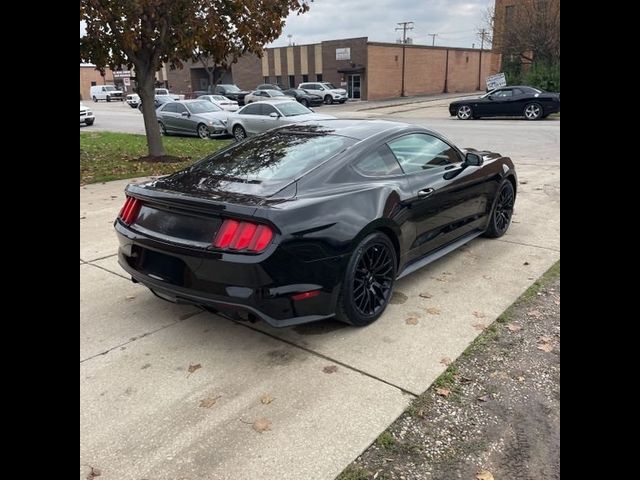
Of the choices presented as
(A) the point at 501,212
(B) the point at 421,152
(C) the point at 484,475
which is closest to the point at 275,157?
(B) the point at 421,152

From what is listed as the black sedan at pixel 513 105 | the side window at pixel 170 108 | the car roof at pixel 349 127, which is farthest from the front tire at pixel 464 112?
the car roof at pixel 349 127

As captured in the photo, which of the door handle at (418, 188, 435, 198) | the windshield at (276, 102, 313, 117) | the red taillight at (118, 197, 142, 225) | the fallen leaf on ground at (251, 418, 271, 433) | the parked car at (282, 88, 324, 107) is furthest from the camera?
the parked car at (282, 88, 324, 107)

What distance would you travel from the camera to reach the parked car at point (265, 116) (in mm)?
16922

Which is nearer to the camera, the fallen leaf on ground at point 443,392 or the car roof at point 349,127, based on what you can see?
the fallen leaf on ground at point 443,392

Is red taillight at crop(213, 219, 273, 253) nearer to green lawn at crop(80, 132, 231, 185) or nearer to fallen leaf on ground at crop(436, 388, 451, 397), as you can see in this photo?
fallen leaf on ground at crop(436, 388, 451, 397)

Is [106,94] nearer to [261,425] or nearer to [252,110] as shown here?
[252,110]

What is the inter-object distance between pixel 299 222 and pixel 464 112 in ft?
76.8

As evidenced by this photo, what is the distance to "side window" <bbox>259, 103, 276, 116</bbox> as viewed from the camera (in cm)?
1723

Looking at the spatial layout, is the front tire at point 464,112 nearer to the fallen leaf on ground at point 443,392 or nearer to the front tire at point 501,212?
the front tire at point 501,212

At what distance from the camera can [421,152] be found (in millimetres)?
4828

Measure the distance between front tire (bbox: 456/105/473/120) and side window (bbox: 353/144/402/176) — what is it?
21935 millimetres

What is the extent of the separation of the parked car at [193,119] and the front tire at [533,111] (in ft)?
43.0

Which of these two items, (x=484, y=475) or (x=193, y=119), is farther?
(x=193, y=119)

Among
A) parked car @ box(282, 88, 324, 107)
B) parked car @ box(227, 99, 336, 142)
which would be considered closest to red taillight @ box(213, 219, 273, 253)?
parked car @ box(227, 99, 336, 142)
